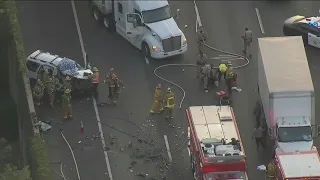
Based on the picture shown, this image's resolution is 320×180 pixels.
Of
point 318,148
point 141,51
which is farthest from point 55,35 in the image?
point 318,148

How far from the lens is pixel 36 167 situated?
36969mm

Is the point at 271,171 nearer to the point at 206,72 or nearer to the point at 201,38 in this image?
the point at 206,72

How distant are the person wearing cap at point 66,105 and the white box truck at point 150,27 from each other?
590 centimetres

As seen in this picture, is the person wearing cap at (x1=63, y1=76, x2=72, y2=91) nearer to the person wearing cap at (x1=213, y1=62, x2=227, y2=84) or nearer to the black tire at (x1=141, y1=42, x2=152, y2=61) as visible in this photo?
the black tire at (x1=141, y1=42, x2=152, y2=61)

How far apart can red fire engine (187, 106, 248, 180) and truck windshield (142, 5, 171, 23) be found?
9.75 meters

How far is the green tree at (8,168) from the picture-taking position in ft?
113

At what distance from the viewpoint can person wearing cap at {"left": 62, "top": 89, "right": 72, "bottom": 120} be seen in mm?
41147

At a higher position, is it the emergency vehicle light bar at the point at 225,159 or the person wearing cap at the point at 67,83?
the person wearing cap at the point at 67,83

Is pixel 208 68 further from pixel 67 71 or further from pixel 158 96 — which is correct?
pixel 67 71

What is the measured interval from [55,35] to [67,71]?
6113 millimetres

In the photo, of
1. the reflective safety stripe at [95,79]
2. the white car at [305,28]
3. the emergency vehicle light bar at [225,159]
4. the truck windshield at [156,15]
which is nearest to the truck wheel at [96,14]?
the truck windshield at [156,15]

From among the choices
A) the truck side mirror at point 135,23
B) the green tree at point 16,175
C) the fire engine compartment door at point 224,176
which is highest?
the truck side mirror at point 135,23

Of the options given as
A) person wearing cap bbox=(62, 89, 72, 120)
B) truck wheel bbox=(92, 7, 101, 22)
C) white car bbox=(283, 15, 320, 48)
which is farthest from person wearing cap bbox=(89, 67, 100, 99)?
white car bbox=(283, 15, 320, 48)

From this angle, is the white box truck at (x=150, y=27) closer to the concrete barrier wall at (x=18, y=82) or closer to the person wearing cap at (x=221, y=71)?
the person wearing cap at (x=221, y=71)
